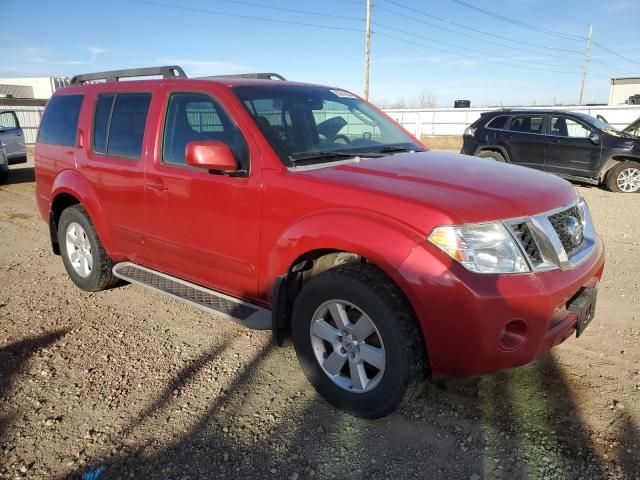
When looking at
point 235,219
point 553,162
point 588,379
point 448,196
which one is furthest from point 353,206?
point 553,162

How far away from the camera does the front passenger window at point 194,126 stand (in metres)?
3.26

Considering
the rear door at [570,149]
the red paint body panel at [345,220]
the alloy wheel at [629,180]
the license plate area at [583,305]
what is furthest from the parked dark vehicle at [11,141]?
the alloy wheel at [629,180]

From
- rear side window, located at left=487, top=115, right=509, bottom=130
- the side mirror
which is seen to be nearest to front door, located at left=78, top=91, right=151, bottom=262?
the side mirror

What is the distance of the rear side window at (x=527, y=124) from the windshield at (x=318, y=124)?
8193 millimetres

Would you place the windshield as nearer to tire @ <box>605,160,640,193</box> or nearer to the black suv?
the black suv

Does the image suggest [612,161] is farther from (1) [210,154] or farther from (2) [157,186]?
(1) [210,154]

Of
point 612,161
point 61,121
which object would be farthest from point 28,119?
point 612,161

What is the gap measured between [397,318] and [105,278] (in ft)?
10.5

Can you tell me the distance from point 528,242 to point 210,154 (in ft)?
5.98

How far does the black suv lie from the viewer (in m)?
10.1

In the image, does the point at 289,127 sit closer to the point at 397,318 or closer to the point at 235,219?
the point at 235,219

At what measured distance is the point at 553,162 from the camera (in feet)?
35.4

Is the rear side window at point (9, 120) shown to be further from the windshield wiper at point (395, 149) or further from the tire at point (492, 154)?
the windshield wiper at point (395, 149)

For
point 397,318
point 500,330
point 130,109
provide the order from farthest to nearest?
point 130,109
point 397,318
point 500,330
